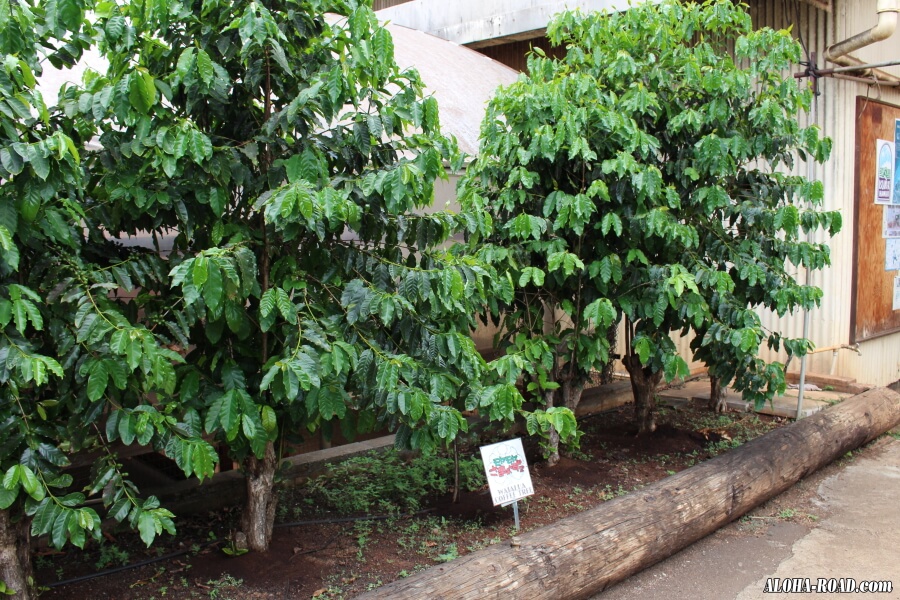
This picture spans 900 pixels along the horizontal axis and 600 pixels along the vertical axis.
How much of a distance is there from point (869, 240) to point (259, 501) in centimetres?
749

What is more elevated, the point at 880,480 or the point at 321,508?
the point at 321,508

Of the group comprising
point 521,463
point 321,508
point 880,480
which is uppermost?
point 521,463

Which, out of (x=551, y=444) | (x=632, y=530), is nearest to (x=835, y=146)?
(x=551, y=444)

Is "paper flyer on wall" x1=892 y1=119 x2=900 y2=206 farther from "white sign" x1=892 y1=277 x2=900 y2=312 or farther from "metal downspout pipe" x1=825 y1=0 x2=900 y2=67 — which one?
"metal downspout pipe" x1=825 y1=0 x2=900 y2=67

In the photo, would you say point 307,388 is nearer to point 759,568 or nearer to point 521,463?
point 521,463

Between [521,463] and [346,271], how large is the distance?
1.63m

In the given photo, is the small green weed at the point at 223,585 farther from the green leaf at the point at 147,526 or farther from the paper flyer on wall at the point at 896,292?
the paper flyer on wall at the point at 896,292

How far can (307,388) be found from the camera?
10.3ft

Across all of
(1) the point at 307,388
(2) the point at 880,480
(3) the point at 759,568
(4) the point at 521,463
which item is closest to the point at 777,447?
(2) the point at 880,480

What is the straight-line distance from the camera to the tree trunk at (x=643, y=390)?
21.3 ft

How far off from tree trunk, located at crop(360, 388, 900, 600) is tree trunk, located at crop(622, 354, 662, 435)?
3.29ft

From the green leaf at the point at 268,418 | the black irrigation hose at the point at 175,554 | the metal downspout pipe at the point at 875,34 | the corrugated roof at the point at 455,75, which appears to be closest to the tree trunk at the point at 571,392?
the black irrigation hose at the point at 175,554

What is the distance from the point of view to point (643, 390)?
655 cm

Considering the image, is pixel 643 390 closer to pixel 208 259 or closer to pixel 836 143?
pixel 836 143
